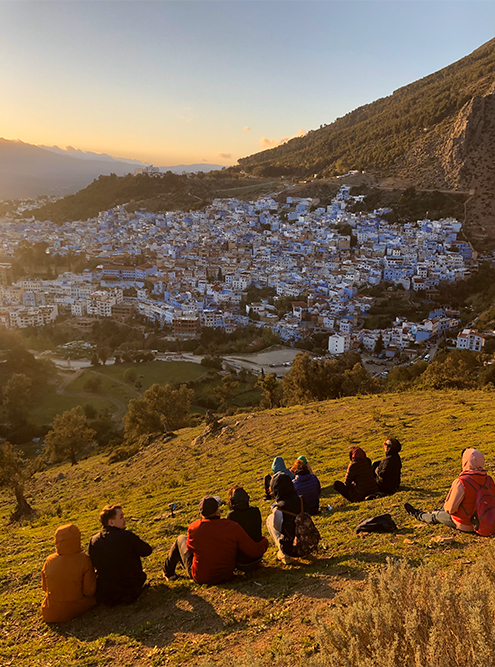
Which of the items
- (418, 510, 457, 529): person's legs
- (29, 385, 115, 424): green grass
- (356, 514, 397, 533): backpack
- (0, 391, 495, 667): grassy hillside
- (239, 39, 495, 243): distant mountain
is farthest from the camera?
(239, 39, 495, 243): distant mountain

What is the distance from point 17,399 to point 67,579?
29424 mm

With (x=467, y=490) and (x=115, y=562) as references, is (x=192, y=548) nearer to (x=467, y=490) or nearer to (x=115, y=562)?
(x=115, y=562)

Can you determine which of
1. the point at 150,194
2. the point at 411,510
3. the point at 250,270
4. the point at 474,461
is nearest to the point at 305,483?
the point at 411,510

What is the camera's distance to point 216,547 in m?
3.76

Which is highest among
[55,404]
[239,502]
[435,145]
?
[435,145]

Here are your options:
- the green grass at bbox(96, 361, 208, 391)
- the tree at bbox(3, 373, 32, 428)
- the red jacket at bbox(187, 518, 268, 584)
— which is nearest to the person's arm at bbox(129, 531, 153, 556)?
the red jacket at bbox(187, 518, 268, 584)

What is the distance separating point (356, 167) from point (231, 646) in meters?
106

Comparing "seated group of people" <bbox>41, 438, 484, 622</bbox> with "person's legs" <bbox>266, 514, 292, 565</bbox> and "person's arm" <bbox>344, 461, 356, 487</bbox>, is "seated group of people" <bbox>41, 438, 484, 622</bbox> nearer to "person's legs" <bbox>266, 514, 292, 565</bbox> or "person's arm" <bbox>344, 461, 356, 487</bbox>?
"person's legs" <bbox>266, 514, 292, 565</bbox>

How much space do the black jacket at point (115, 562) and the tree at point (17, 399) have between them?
2725 centimetres

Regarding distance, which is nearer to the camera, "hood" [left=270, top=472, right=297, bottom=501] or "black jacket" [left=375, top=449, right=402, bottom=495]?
"hood" [left=270, top=472, right=297, bottom=501]

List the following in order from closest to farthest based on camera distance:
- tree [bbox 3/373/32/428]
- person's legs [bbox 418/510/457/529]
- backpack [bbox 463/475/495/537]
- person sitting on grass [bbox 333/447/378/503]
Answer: backpack [bbox 463/475/495/537] < person's legs [bbox 418/510/457/529] < person sitting on grass [bbox 333/447/378/503] < tree [bbox 3/373/32/428]

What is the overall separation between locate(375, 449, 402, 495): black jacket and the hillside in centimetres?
9942

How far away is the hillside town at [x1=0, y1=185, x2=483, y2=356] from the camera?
163 ft

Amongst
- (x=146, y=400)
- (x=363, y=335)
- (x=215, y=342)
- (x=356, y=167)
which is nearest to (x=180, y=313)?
(x=215, y=342)
